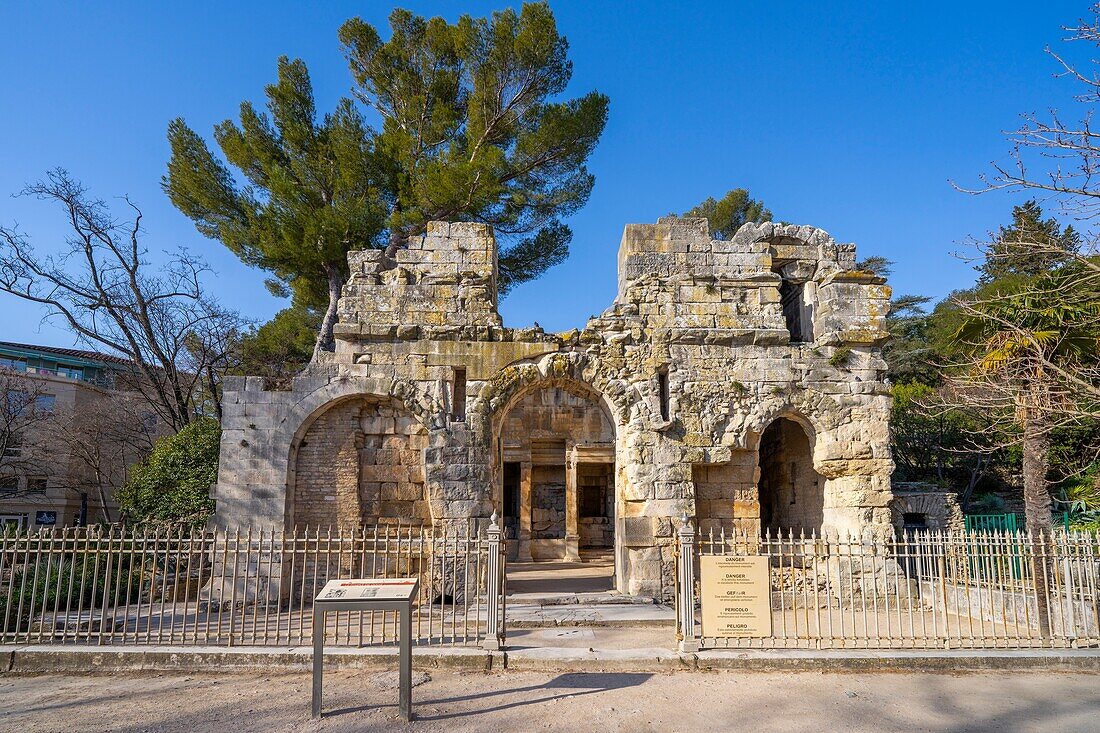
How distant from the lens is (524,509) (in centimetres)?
2042

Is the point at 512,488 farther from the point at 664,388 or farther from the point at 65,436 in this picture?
the point at 65,436

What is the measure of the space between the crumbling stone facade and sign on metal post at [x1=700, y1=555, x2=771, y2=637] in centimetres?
364

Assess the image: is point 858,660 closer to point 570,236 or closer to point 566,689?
point 566,689

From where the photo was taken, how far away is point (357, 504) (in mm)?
11219

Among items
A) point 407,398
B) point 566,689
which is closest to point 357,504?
point 407,398

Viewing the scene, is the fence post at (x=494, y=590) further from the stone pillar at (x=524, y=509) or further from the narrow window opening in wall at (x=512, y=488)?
the narrow window opening in wall at (x=512, y=488)

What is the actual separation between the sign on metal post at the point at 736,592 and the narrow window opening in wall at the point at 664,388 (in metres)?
4.47

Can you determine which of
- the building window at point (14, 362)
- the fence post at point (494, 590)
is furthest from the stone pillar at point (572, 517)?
the building window at point (14, 362)

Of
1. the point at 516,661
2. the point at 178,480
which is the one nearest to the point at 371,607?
the point at 516,661

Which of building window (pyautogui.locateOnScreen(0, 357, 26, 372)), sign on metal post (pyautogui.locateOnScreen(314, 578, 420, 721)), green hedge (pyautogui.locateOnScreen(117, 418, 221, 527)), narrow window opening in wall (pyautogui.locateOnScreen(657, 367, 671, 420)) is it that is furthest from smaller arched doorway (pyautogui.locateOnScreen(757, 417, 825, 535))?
building window (pyautogui.locateOnScreen(0, 357, 26, 372))

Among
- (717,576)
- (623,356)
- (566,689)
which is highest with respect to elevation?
(623,356)

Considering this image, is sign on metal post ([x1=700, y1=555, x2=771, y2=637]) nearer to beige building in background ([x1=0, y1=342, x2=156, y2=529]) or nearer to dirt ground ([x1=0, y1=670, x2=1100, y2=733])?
dirt ground ([x1=0, y1=670, x2=1100, y2=733])

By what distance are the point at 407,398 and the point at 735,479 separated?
5.60 m

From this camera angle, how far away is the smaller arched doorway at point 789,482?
41.1 feet
